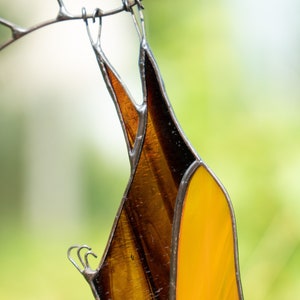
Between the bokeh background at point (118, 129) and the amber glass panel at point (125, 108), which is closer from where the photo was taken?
the amber glass panel at point (125, 108)

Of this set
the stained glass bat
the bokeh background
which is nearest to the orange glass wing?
the stained glass bat

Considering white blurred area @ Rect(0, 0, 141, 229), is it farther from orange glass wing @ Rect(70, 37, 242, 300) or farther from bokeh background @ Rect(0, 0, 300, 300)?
orange glass wing @ Rect(70, 37, 242, 300)

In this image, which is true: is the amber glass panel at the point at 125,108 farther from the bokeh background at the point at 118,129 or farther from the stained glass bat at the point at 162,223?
the bokeh background at the point at 118,129

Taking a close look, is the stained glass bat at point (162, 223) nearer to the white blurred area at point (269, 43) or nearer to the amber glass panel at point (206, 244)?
the amber glass panel at point (206, 244)

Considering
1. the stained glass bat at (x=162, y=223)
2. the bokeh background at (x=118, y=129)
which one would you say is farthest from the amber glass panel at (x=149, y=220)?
the bokeh background at (x=118, y=129)

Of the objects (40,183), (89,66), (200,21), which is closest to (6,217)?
(40,183)

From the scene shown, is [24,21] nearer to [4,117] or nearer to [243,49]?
[4,117]

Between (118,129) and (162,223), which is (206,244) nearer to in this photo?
(162,223)

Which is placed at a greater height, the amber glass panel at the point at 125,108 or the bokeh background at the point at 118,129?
the amber glass panel at the point at 125,108
